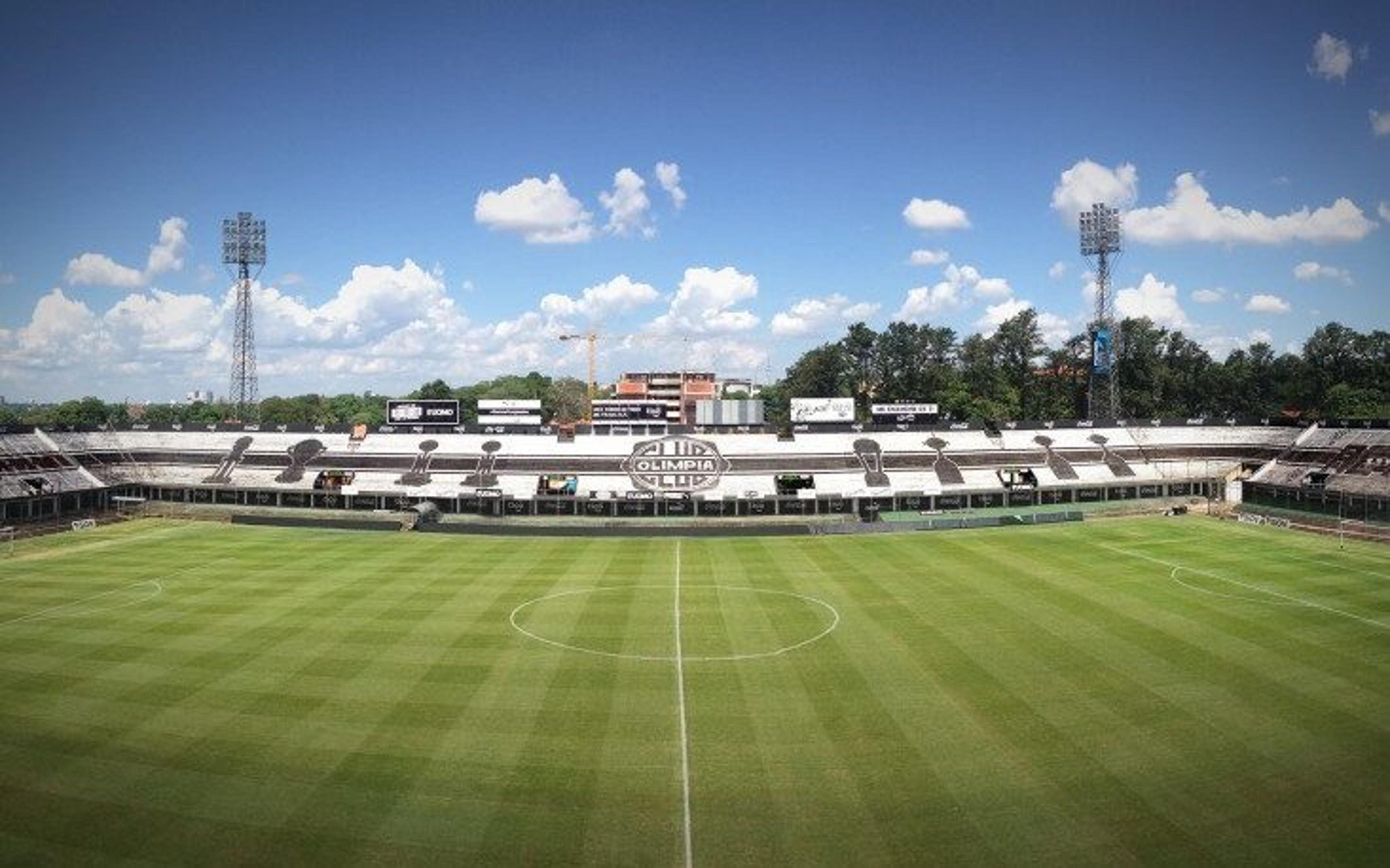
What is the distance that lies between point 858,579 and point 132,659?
32.6 metres

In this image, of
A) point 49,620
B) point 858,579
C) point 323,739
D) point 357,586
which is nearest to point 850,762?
point 323,739

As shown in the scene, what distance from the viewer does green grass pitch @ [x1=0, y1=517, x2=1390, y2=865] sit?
16844mm

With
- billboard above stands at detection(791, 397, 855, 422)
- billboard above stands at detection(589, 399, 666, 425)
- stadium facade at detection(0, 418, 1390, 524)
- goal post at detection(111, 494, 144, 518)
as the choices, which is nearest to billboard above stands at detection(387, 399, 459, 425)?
stadium facade at detection(0, 418, 1390, 524)

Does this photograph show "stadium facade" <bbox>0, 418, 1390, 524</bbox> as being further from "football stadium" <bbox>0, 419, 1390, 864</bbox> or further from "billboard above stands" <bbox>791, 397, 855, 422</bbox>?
"football stadium" <bbox>0, 419, 1390, 864</bbox>

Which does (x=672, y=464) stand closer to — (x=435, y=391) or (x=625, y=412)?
(x=625, y=412)

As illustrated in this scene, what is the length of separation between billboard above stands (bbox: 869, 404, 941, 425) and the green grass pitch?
126 ft

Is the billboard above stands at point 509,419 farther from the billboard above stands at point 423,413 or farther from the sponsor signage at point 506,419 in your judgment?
the billboard above stands at point 423,413

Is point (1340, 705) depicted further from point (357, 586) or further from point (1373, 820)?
point (357, 586)

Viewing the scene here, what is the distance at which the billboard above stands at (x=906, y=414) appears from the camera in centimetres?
7956

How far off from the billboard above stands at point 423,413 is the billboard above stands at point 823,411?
114ft

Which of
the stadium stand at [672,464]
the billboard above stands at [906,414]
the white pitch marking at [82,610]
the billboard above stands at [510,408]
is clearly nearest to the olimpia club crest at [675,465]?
the stadium stand at [672,464]

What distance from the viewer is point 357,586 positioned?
1565 inches

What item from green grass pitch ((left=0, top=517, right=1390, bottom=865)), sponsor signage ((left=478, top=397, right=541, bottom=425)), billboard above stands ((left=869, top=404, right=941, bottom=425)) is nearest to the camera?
green grass pitch ((left=0, top=517, right=1390, bottom=865))

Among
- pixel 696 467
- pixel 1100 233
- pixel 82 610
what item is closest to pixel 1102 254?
pixel 1100 233
